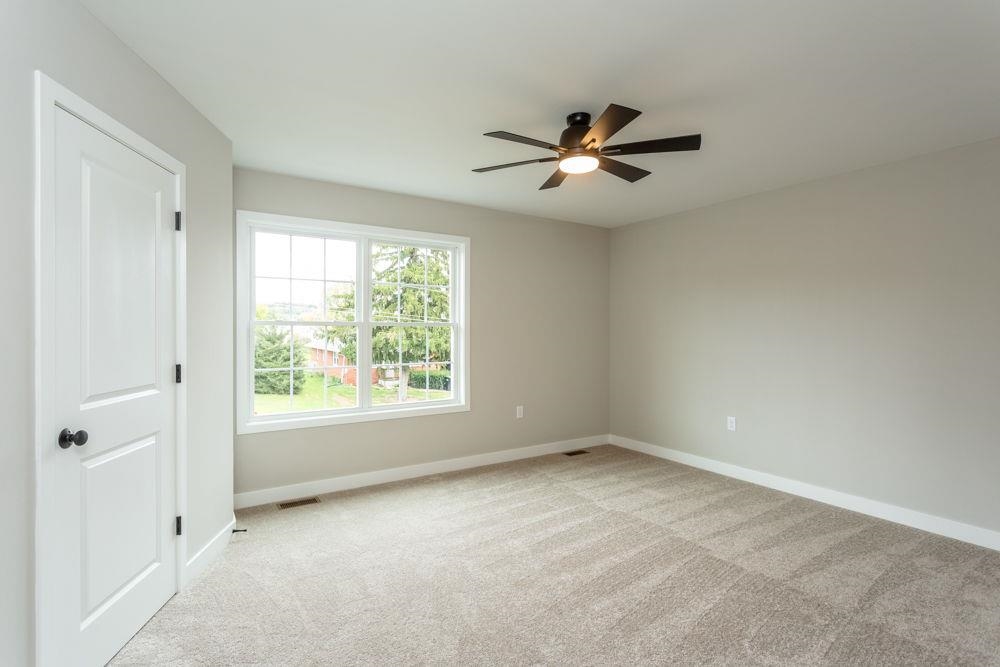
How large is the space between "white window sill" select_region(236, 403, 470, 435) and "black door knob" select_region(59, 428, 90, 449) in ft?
6.29

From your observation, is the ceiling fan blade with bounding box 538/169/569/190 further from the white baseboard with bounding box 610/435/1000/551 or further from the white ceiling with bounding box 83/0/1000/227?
the white baseboard with bounding box 610/435/1000/551

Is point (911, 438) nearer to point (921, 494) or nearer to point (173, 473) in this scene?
point (921, 494)

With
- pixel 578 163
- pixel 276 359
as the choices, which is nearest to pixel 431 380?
pixel 276 359

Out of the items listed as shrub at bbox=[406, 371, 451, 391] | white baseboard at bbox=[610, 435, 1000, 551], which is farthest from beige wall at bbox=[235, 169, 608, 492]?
white baseboard at bbox=[610, 435, 1000, 551]

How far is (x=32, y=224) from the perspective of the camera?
1613mm

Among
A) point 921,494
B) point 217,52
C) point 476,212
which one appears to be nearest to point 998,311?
point 921,494

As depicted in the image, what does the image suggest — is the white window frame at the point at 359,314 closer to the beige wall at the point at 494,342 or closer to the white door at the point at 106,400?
the beige wall at the point at 494,342

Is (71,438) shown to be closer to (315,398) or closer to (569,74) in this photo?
(315,398)

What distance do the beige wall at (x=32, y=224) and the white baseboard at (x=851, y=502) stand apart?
419 centimetres

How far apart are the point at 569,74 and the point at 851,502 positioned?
3.80 metres

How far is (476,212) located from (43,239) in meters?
3.56

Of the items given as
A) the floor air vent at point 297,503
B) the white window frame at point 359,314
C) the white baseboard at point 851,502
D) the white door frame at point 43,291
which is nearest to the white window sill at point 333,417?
the white window frame at point 359,314

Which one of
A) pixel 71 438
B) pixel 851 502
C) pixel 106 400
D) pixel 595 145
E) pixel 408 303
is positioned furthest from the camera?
pixel 408 303

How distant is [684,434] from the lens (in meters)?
4.97
